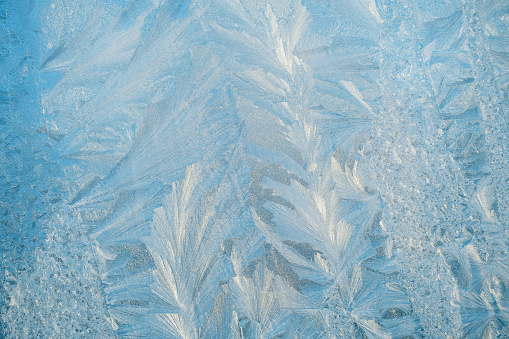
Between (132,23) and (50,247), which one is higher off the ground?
(132,23)

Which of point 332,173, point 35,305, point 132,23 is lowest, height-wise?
point 35,305

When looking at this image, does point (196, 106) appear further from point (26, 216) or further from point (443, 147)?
point (443, 147)

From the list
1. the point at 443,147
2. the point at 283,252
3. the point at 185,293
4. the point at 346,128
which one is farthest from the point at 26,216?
the point at 443,147

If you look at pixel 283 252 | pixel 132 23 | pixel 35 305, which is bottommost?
pixel 35 305

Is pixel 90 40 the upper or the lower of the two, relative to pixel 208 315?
upper

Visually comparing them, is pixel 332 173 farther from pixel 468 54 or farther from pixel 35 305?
pixel 35 305

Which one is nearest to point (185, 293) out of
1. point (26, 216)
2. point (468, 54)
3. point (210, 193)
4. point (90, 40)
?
point (210, 193)
